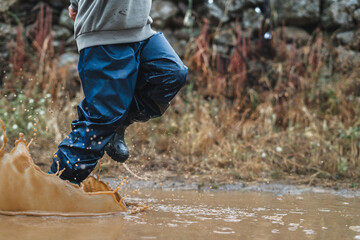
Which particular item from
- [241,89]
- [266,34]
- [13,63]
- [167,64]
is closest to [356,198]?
[167,64]

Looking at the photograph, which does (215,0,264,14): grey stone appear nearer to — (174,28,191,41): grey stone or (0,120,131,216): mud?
(174,28,191,41): grey stone

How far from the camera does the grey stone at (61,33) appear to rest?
5.59 meters

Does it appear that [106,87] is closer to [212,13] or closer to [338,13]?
[212,13]

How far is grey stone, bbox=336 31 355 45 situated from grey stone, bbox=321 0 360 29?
11 cm

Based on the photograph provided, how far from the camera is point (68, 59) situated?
17.5ft

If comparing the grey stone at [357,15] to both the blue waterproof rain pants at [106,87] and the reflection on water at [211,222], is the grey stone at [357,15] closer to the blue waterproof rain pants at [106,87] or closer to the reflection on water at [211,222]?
the reflection on water at [211,222]

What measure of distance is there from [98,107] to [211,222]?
30.7 inches

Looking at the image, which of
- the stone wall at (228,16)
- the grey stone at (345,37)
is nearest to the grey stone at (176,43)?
the stone wall at (228,16)

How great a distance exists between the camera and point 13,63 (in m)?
4.92

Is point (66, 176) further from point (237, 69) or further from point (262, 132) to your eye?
point (237, 69)

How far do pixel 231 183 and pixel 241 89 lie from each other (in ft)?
6.20

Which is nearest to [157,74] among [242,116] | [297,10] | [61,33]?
[242,116]

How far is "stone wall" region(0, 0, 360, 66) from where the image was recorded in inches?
218

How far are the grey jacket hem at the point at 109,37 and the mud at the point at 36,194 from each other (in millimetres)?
599
